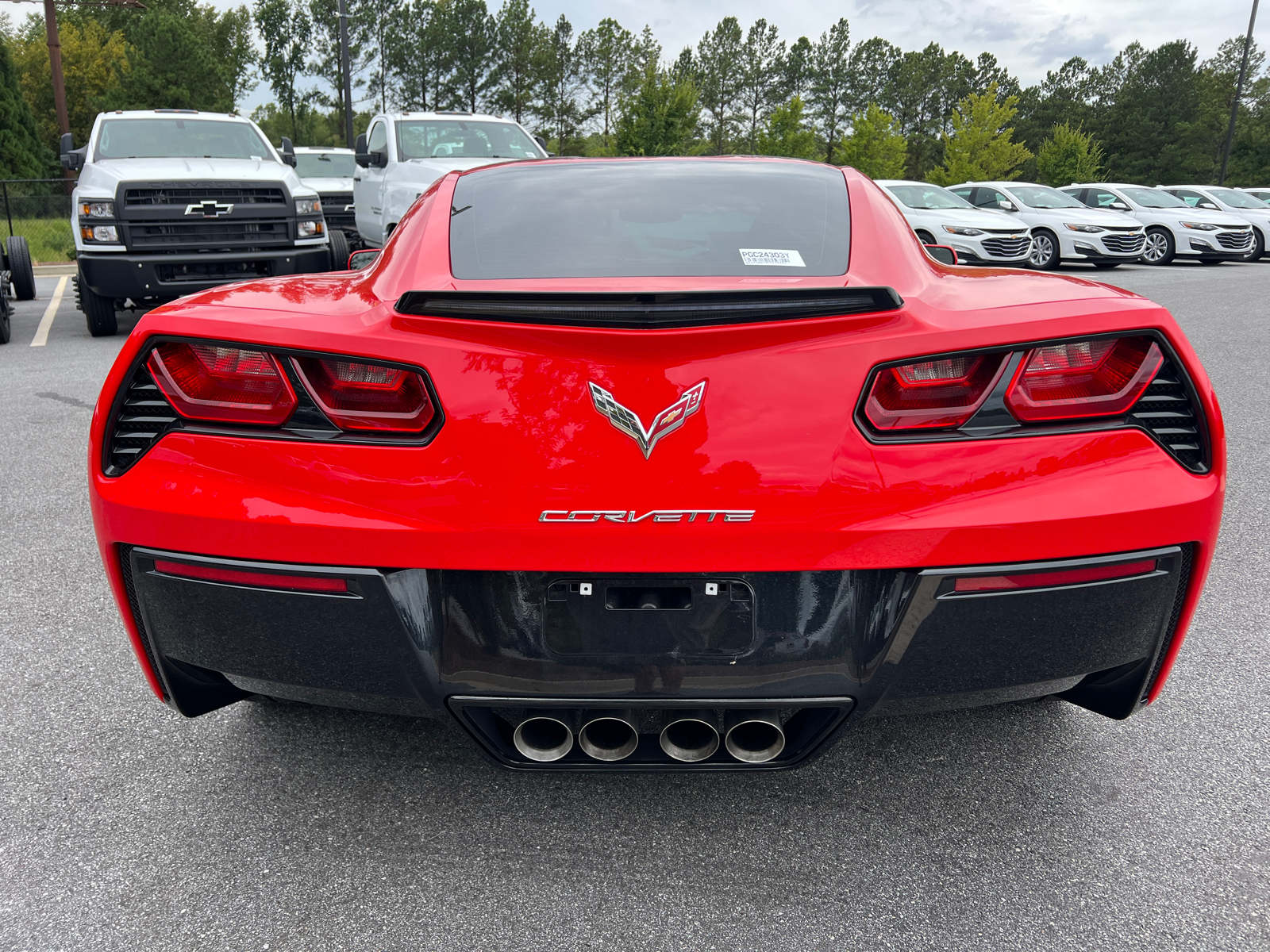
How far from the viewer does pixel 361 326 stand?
1.83 m

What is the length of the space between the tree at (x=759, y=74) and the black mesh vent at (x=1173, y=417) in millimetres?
88039

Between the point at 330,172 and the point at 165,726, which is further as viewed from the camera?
the point at 330,172

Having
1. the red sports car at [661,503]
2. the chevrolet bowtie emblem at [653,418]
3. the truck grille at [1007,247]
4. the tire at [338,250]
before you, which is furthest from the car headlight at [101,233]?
the truck grille at [1007,247]

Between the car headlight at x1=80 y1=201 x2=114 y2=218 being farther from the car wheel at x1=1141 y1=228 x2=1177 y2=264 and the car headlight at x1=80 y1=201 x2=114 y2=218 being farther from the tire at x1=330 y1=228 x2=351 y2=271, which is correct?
the car wheel at x1=1141 y1=228 x2=1177 y2=264

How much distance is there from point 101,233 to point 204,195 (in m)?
1.02

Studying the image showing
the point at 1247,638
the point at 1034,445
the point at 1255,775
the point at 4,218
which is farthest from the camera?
the point at 4,218

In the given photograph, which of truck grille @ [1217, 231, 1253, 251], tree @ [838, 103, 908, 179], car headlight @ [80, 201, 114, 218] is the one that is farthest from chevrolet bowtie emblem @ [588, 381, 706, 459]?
tree @ [838, 103, 908, 179]

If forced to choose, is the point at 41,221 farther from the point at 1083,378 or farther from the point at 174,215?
the point at 1083,378

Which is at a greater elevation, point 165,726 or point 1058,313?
point 1058,313

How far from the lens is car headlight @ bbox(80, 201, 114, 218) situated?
30.9 feet

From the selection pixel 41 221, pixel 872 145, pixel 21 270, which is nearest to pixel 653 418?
pixel 21 270

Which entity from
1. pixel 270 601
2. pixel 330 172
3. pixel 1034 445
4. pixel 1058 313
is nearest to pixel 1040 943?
pixel 1034 445

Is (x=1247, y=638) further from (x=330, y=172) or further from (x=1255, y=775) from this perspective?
(x=330, y=172)

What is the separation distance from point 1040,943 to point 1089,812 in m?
0.50
